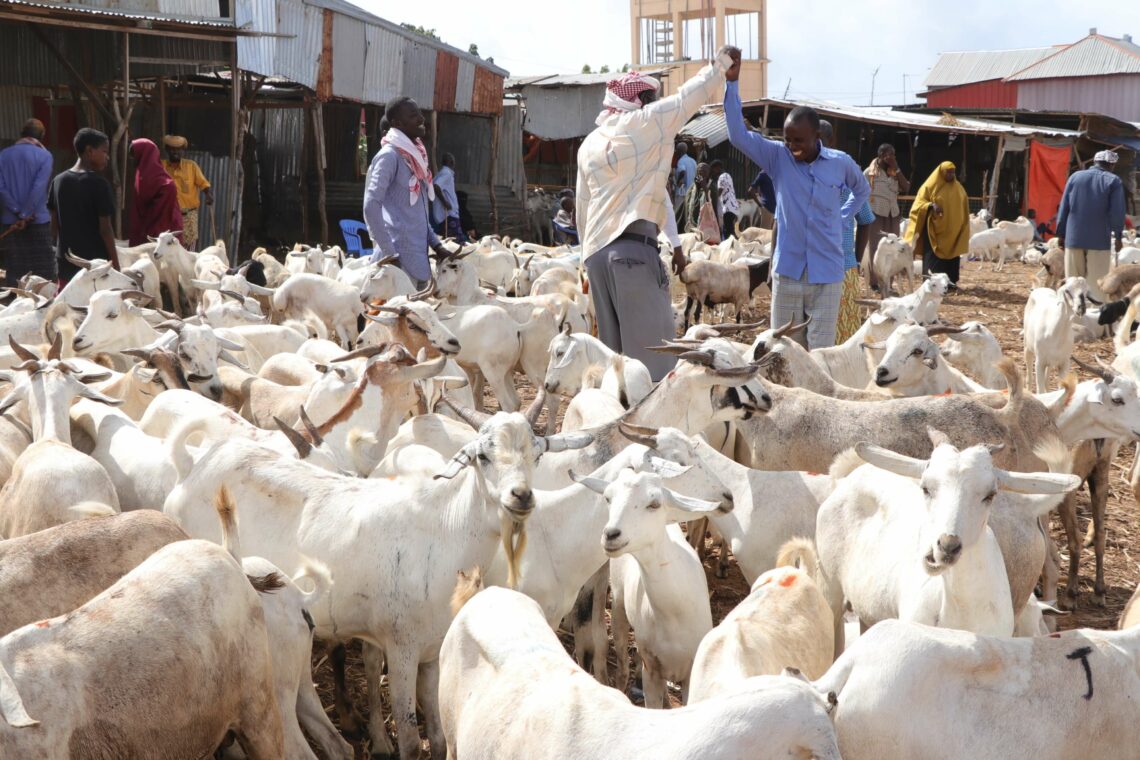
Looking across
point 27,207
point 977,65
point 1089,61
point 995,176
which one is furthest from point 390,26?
point 977,65

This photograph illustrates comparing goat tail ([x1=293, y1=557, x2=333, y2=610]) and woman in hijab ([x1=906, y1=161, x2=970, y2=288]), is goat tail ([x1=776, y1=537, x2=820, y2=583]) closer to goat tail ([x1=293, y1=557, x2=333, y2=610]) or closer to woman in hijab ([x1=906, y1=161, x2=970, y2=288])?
goat tail ([x1=293, y1=557, x2=333, y2=610])

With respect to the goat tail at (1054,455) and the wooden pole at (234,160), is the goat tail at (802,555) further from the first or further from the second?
the wooden pole at (234,160)

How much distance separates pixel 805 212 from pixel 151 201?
276 inches

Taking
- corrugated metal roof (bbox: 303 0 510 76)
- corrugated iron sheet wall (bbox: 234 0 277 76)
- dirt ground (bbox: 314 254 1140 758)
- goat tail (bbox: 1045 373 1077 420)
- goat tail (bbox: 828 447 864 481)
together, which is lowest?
dirt ground (bbox: 314 254 1140 758)

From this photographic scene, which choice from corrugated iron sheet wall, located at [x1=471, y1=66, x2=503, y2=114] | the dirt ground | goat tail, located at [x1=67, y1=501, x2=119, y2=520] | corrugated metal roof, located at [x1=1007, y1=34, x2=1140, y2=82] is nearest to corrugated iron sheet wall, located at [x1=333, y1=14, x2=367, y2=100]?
corrugated iron sheet wall, located at [x1=471, y1=66, x2=503, y2=114]

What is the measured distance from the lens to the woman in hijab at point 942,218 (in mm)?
14883

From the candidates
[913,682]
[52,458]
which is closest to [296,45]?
[52,458]

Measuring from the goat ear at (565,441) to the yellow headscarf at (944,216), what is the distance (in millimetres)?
11349

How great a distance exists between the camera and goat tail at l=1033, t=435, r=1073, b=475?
5.02 metres

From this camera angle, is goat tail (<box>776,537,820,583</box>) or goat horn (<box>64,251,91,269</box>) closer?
goat tail (<box>776,537,820,583</box>)

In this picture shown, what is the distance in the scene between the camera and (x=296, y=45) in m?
16.3

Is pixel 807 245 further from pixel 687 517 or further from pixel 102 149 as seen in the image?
pixel 102 149

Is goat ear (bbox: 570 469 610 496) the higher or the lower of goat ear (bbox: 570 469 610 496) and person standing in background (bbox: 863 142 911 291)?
the lower

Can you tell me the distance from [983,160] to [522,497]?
1071 inches
